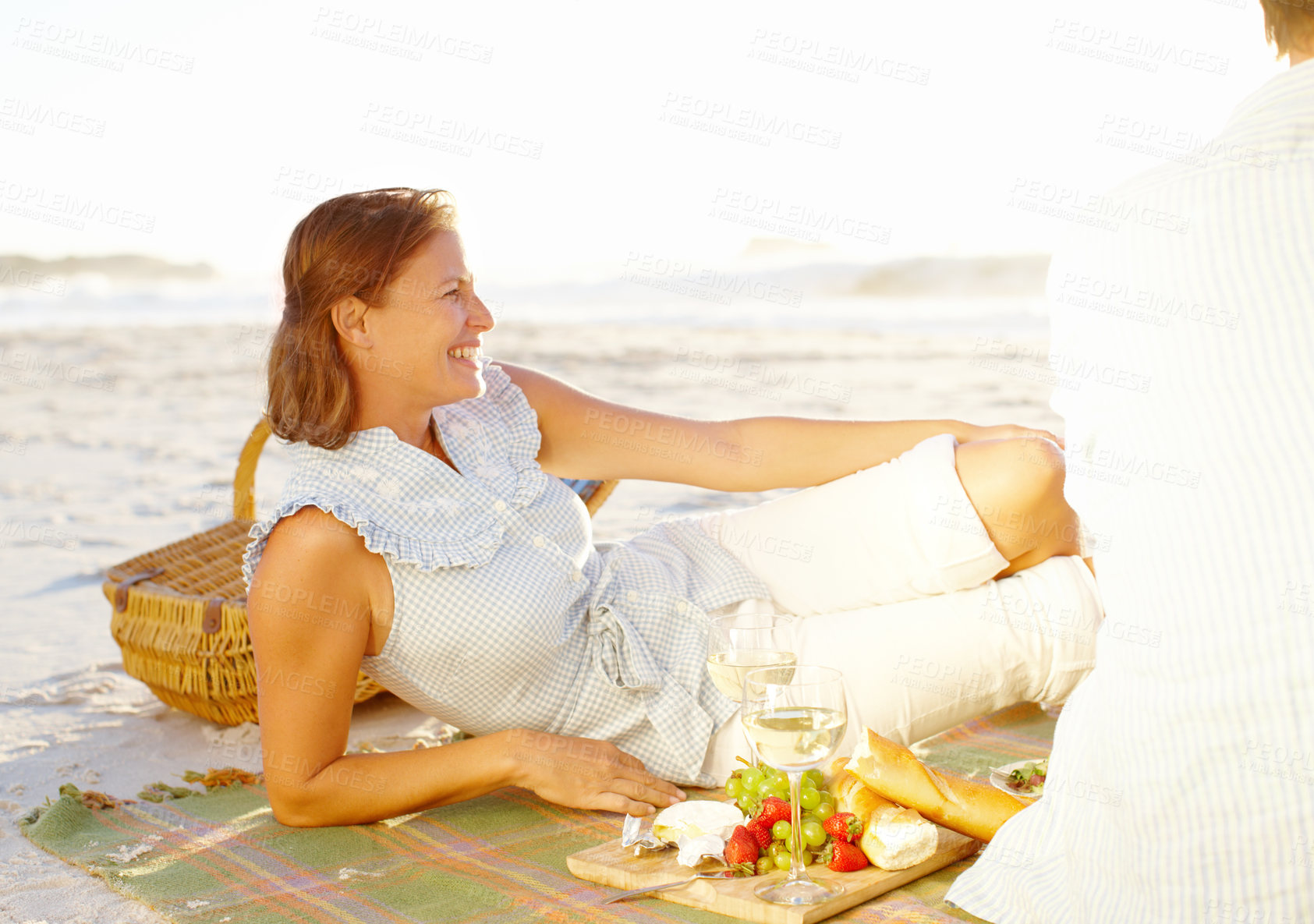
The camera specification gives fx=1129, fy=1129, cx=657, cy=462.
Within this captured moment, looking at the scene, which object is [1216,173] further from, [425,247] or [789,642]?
[425,247]

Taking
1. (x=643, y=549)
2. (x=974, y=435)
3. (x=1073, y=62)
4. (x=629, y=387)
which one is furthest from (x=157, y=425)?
(x=1073, y=62)

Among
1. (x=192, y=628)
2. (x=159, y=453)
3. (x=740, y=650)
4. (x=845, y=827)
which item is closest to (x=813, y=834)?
(x=845, y=827)

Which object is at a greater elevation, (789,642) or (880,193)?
(880,193)

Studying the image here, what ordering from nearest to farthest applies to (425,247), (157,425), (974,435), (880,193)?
(425,247)
(974,435)
(157,425)
(880,193)

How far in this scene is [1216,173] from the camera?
125cm

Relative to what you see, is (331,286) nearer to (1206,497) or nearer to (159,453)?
(1206,497)

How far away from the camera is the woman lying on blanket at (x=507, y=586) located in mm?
2275

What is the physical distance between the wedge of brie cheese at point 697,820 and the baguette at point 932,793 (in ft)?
0.82

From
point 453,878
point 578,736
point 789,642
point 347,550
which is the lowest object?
point 453,878

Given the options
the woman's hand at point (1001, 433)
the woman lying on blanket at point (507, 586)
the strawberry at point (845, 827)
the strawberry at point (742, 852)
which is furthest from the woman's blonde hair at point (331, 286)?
the woman's hand at point (1001, 433)

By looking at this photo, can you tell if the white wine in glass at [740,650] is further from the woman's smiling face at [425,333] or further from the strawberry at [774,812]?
the woman's smiling face at [425,333]

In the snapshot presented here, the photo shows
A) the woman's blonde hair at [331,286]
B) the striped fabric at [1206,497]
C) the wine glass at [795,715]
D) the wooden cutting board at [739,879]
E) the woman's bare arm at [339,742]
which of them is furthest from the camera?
the woman's blonde hair at [331,286]

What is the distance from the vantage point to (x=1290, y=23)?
137 centimetres

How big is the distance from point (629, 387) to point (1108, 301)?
333 inches
